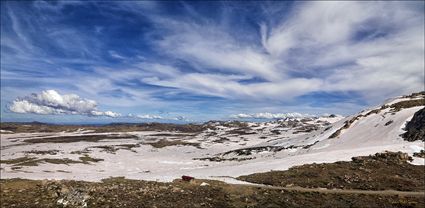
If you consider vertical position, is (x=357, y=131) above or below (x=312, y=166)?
above

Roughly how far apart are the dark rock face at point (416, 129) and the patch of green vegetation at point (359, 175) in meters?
12.8

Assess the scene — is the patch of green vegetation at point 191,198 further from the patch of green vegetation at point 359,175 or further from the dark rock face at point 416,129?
the dark rock face at point 416,129

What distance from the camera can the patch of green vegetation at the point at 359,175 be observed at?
1487 inches

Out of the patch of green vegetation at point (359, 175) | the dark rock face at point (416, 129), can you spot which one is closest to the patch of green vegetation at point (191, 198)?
the patch of green vegetation at point (359, 175)

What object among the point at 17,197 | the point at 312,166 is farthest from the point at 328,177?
the point at 17,197

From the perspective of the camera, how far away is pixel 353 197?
32.2 m

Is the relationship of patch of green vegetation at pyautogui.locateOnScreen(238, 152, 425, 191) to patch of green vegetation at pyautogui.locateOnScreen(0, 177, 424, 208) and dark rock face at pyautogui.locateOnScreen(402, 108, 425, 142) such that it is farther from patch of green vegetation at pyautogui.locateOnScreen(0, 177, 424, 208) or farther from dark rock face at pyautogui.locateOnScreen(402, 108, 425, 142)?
dark rock face at pyautogui.locateOnScreen(402, 108, 425, 142)

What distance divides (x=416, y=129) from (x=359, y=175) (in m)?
26.9

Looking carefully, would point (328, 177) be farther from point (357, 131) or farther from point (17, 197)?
point (357, 131)

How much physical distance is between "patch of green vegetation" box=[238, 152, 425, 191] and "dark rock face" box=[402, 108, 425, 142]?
12757 mm

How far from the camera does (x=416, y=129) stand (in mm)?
61625

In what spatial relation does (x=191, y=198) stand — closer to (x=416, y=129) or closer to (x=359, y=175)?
(x=359, y=175)

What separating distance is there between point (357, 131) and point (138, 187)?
55.9 meters

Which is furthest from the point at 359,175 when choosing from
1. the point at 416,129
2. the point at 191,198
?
the point at 416,129
